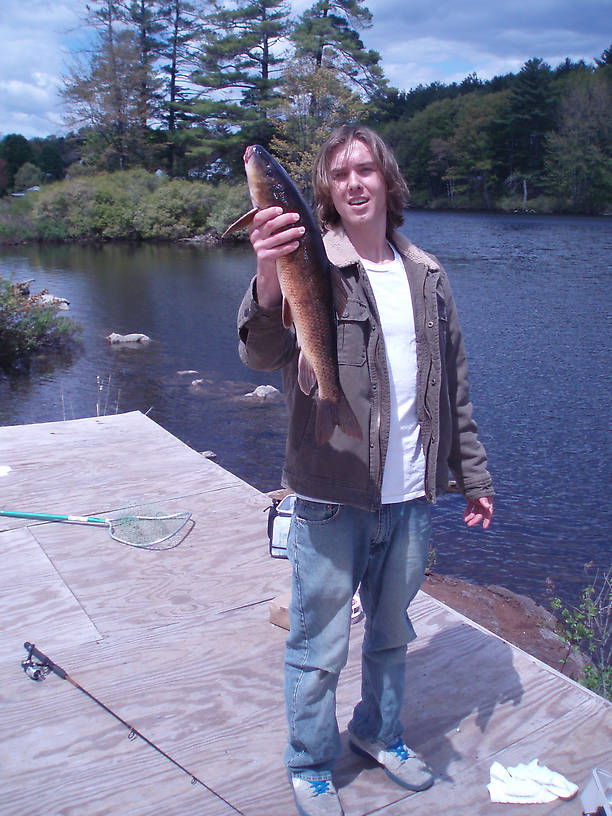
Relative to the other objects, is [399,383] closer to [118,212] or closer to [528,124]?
[118,212]

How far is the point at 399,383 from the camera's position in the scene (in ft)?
8.05

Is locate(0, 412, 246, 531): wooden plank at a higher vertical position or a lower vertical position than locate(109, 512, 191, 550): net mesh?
higher

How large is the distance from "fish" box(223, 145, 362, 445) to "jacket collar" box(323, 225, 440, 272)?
138 millimetres

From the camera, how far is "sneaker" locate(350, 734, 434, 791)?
8.64 feet

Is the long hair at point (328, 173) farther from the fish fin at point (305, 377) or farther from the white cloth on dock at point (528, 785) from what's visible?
the white cloth on dock at point (528, 785)

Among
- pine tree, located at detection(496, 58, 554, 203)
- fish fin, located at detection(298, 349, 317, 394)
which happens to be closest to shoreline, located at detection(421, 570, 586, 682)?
fish fin, located at detection(298, 349, 317, 394)

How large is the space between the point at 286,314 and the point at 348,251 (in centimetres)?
39

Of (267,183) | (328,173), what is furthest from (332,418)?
(328,173)

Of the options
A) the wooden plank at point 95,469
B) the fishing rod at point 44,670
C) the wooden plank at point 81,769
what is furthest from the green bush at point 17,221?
the wooden plank at point 81,769

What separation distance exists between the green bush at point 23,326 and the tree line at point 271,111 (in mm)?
26102

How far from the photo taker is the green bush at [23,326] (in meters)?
13.9

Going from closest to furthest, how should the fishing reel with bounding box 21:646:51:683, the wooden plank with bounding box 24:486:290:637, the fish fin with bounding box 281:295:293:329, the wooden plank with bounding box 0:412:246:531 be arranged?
the fish fin with bounding box 281:295:293:329 → the fishing reel with bounding box 21:646:51:683 → the wooden plank with bounding box 24:486:290:637 → the wooden plank with bounding box 0:412:246:531

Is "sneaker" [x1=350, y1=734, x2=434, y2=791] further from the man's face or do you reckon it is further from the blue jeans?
the man's face

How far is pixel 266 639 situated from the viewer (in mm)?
3574
